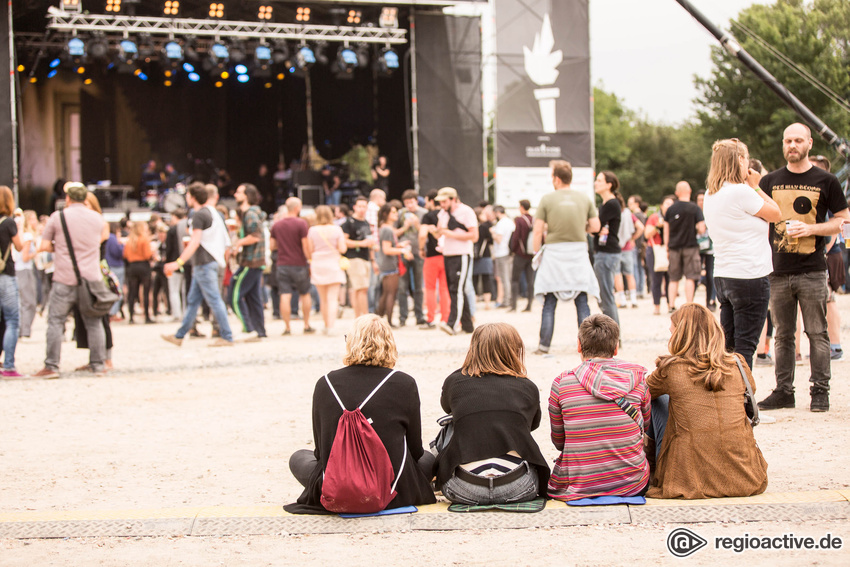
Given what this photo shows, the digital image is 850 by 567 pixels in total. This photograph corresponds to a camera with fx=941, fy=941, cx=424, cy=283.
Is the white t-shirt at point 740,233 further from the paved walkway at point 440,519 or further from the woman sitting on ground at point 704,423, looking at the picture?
the paved walkway at point 440,519

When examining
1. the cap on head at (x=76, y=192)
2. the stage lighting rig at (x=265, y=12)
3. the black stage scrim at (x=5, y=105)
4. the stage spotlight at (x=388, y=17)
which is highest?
the stage lighting rig at (x=265, y=12)

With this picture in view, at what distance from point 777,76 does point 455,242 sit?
28.9 meters

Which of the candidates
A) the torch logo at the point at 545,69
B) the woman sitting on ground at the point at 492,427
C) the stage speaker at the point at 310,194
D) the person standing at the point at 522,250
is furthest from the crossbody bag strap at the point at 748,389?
the stage speaker at the point at 310,194

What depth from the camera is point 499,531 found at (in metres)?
3.92

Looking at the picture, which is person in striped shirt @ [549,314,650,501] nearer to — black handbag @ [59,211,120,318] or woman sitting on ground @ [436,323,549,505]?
woman sitting on ground @ [436,323,549,505]

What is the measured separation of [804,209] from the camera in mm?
5977

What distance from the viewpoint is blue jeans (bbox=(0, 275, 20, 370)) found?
28.2 ft

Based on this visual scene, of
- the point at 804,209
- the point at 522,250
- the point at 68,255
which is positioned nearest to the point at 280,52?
the point at 522,250

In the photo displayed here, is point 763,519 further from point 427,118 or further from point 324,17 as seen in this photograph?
point 324,17

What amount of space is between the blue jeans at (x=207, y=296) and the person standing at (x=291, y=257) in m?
1.28

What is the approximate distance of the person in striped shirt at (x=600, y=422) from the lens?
13.5 feet

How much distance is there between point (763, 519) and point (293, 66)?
20257 mm

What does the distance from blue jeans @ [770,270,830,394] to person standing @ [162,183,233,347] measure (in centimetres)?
671

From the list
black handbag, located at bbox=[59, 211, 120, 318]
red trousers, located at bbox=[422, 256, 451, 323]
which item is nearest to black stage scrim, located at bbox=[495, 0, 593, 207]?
red trousers, located at bbox=[422, 256, 451, 323]
